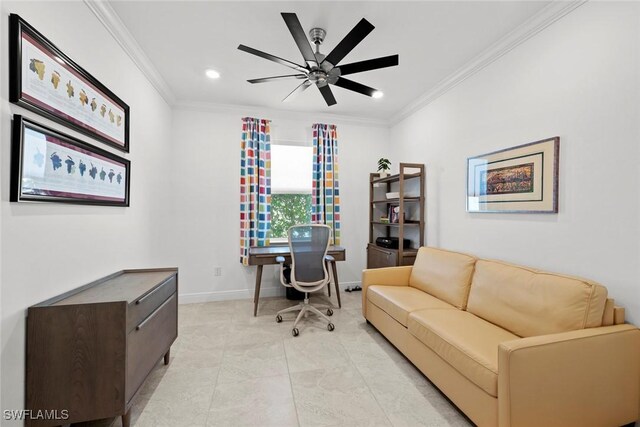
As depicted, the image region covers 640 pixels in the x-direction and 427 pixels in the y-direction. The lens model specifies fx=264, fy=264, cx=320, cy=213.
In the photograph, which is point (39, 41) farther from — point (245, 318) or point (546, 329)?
point (546, 329)

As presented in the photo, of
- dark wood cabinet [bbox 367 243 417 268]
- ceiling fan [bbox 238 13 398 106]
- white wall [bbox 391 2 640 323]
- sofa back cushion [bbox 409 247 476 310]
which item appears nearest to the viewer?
white wall [bbox 391 2 640 323]

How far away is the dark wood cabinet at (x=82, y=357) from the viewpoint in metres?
1.30

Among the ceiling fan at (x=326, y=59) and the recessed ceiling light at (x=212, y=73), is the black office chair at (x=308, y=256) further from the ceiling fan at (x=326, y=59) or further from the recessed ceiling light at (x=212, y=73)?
the recessed ceiling light at (x=212, y=73)

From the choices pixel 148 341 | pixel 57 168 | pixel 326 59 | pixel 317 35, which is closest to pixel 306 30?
pixel 317 35

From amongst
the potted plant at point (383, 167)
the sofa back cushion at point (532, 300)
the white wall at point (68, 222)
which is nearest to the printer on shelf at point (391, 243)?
the potted plant at point (383, 167)

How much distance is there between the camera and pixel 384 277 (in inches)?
115

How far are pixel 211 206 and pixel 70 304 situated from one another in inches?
97.0

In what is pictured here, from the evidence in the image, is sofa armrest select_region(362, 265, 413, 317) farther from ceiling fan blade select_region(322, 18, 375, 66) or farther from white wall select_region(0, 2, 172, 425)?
white wall select_region(0, 2, 172, 425)

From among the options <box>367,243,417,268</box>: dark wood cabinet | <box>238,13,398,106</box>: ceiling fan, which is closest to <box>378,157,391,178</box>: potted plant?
<box>367,243,417,268</box>: dark wood cabinet

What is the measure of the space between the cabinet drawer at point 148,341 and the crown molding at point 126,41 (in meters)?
2.13

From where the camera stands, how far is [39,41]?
136cm

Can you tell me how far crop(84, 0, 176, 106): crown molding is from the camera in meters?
1.85

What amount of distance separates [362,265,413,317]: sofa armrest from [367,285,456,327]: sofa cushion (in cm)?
7

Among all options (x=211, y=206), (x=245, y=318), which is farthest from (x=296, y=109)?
(x=245, y=318)
